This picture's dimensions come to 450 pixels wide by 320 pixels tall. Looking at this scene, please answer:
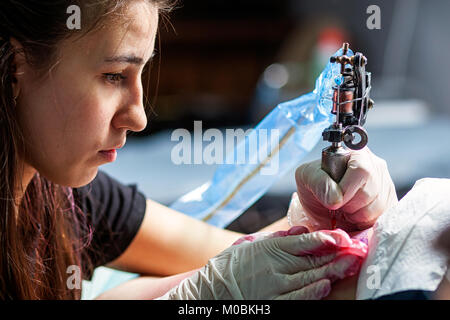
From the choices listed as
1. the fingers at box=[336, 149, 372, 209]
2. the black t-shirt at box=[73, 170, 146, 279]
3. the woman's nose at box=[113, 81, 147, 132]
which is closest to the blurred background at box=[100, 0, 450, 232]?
the woman's nose at box=[113, 81, 147, 132]

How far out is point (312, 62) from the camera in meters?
2.44

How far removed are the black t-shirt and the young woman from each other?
119mm

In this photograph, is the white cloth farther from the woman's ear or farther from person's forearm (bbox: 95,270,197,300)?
the woman's ear

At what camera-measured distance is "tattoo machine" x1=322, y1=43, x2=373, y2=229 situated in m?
0.53

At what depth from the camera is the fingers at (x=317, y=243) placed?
51 cm

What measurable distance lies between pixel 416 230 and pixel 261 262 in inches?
6.0

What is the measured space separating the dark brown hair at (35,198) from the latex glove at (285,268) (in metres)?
0.29

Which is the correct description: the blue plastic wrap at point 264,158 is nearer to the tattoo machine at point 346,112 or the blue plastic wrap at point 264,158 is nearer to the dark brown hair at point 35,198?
the tattoo machine at point 346,112

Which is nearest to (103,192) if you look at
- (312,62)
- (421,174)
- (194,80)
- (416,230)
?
(416,230)

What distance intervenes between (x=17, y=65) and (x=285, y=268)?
40 cm

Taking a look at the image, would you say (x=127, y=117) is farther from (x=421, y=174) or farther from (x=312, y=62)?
(x=312, y=62)

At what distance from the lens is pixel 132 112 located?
631mm

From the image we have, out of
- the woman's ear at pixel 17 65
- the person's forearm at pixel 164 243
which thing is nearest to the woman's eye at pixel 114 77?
the woman's ear at pixel 17 65
